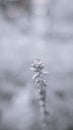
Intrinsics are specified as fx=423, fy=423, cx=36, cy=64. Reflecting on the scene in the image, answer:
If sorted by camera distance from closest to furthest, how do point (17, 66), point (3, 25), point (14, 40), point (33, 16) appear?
point (17, 66), point (14, 40), point (3, 25), point (33, 16)

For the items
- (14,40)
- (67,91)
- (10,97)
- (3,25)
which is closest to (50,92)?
(67,91)

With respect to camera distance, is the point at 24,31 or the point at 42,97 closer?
the point at 42,97

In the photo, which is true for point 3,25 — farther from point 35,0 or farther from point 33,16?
point 35,0

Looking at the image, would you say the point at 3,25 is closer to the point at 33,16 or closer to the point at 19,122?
the point at 33,16

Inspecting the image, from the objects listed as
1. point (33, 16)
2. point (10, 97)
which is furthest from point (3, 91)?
point (33, 16)

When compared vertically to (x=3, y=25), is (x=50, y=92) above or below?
below

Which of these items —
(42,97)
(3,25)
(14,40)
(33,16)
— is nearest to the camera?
(42,97)

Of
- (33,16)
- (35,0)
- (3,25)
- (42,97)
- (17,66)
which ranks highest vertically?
(35,0)
